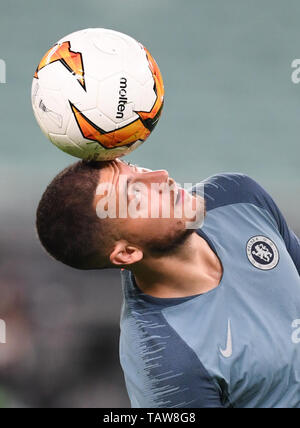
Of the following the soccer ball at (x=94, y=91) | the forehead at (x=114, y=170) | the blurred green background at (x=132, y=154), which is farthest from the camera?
the blurred green background at (x=132, y=154)

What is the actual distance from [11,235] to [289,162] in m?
3.69

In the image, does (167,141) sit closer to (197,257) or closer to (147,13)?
(147,13)

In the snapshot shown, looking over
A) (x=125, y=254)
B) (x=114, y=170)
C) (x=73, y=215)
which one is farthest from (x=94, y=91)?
(x=125, y=254)

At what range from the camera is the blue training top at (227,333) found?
280 cm

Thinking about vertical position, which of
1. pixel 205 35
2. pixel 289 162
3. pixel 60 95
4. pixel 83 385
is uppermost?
pixel 205 35

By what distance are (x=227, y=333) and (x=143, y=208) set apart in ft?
2.30

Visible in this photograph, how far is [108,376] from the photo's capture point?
614cm

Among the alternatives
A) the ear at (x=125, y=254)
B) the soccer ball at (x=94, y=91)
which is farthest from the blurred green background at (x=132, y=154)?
the soccer ball at (x=94, y=91)

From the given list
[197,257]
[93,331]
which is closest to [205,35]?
[93,331]

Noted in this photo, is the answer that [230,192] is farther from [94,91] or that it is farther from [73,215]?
[94,91]

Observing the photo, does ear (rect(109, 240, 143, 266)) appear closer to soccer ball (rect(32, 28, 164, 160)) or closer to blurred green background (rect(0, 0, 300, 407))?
soccer ball (rect(32, 28, 164, 160))

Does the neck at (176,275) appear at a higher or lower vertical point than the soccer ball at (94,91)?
lower

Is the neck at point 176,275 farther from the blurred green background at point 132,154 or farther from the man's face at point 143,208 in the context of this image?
the blurred green background at point 132,154

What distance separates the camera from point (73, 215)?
2.90m
